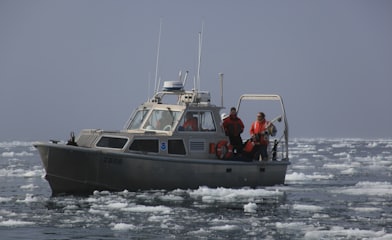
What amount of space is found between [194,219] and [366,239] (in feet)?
12.5

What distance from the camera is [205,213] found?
17531 mm

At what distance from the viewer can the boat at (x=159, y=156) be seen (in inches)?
779

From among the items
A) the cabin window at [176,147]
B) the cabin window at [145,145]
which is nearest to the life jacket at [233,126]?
the cabin window at [176,147]

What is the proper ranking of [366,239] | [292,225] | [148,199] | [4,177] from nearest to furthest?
[366,239] < [292,225] < [148,199] < [4,177]

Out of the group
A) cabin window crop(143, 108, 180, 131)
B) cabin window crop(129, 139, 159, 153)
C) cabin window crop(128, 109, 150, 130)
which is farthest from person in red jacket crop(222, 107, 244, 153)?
cabin window crop(129, 139, 159, 153)

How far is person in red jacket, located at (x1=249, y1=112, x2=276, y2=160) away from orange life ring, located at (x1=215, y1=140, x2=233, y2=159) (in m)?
0.86

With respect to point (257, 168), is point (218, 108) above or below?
Result: above

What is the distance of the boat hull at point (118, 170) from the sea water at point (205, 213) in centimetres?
23

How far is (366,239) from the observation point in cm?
1395

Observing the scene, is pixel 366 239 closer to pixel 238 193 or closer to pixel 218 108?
pixel 238 193

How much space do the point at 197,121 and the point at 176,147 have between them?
106 cm

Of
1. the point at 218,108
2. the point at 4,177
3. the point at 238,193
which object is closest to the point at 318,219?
the point at 238,193

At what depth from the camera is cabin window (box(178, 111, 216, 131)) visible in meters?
21.1

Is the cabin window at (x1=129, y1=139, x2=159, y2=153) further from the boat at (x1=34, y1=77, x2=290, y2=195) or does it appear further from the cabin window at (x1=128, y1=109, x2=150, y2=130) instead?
the cabin window at (x1=128, y1=109, x2=150, y2=130)
